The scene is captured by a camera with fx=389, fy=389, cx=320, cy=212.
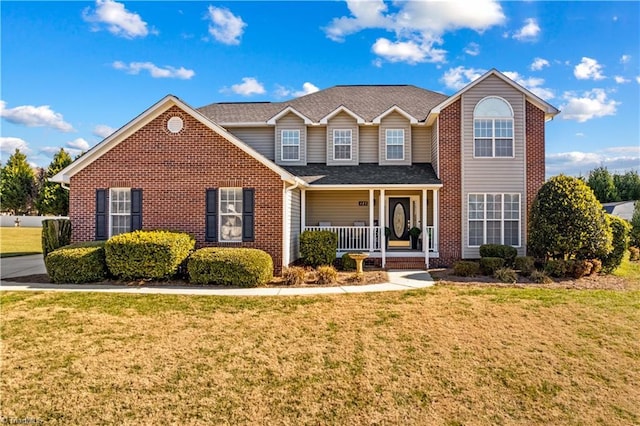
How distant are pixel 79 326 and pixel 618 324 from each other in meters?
10.6

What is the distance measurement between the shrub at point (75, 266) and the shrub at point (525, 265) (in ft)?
42.4

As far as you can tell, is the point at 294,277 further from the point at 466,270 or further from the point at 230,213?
the point at 466,270

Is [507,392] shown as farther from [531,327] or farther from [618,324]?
[618,324]

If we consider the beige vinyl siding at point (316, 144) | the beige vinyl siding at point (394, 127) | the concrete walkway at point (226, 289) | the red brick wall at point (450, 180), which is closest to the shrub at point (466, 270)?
the concrete walkway at point (226, 289)

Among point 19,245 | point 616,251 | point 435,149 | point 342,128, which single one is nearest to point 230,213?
point 342,128

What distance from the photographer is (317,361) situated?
6109mm

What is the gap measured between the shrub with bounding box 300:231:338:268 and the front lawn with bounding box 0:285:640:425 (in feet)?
15.1

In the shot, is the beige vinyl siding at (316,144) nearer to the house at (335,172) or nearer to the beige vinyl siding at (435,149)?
the house at (335,172)

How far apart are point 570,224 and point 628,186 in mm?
40138

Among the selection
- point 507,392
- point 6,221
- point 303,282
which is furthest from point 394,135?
point 6,221

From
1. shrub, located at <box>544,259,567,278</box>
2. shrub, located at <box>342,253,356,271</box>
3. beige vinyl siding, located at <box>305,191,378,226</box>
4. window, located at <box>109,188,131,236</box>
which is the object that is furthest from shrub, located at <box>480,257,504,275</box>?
window, located at <box>109,188,131,236</box>

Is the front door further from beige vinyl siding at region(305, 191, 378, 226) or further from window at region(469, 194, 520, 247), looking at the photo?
window at region(469, 194, 520, 247)

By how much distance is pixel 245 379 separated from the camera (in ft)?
18.2

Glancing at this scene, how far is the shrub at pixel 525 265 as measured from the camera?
12562mm
